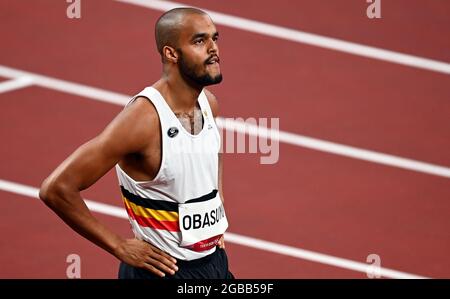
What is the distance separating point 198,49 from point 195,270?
116 centimetres

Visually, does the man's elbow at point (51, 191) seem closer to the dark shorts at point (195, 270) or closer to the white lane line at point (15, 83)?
the dark shorts at point (195, 270)

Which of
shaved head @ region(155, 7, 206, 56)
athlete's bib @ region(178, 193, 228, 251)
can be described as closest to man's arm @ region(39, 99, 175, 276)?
athlete's bib @ region(178, 193, 228, 251)

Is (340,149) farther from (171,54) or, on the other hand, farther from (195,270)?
(171,54)

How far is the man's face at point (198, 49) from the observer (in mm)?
4859

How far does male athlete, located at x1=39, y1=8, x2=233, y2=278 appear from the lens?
184 inches

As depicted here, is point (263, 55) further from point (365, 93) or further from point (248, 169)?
point (248, 169)

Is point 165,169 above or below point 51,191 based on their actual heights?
above

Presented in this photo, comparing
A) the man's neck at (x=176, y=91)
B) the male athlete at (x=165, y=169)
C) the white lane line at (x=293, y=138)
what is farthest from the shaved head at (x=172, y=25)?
the white lane line at (x=293, y=138)

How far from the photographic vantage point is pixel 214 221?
5.06 m

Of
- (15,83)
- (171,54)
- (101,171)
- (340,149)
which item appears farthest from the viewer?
(15,83)

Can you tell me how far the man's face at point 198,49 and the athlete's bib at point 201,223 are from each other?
645 millimetres

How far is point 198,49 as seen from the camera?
16.0 ft

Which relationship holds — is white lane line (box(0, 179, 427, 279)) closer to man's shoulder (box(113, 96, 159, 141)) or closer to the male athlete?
the male athlete

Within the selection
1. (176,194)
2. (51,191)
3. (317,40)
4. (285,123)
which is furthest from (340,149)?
(51,191)
